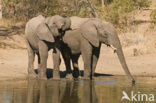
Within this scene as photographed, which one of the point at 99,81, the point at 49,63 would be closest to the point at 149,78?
the point at 99,81

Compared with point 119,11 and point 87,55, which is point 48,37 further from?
point 119,11

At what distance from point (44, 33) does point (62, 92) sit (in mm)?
3745

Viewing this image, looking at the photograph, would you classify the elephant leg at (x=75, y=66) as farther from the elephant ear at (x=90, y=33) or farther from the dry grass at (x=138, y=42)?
the dry grass at (x=138, y=42)

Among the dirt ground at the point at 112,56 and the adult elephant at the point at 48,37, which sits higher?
the adult elephant at the point at 48,37

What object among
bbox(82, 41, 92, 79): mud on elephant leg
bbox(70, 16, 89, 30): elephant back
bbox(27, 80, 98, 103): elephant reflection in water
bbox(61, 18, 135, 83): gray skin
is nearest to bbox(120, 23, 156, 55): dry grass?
bbox(70, 16, 89, 30): elephant back

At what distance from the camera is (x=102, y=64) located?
24.9 m

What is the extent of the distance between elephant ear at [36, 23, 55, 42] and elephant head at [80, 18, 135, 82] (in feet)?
3.99

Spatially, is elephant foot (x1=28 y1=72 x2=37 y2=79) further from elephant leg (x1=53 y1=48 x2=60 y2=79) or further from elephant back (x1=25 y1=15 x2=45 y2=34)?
elephant back (x1=25 y1=15 x2=45 y2=34)

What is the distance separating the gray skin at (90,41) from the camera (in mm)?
19688

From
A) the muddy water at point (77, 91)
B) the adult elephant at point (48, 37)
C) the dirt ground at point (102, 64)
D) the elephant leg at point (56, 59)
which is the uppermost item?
the adult elephant at point (48, 37)

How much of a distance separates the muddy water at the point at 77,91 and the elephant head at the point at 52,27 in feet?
5.33

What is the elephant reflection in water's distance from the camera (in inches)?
587

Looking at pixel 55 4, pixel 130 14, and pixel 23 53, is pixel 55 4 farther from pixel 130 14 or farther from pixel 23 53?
pixel 23 53

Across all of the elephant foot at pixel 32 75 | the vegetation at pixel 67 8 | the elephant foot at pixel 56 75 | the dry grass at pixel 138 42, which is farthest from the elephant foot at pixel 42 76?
the vegetation at pixel 67 8
